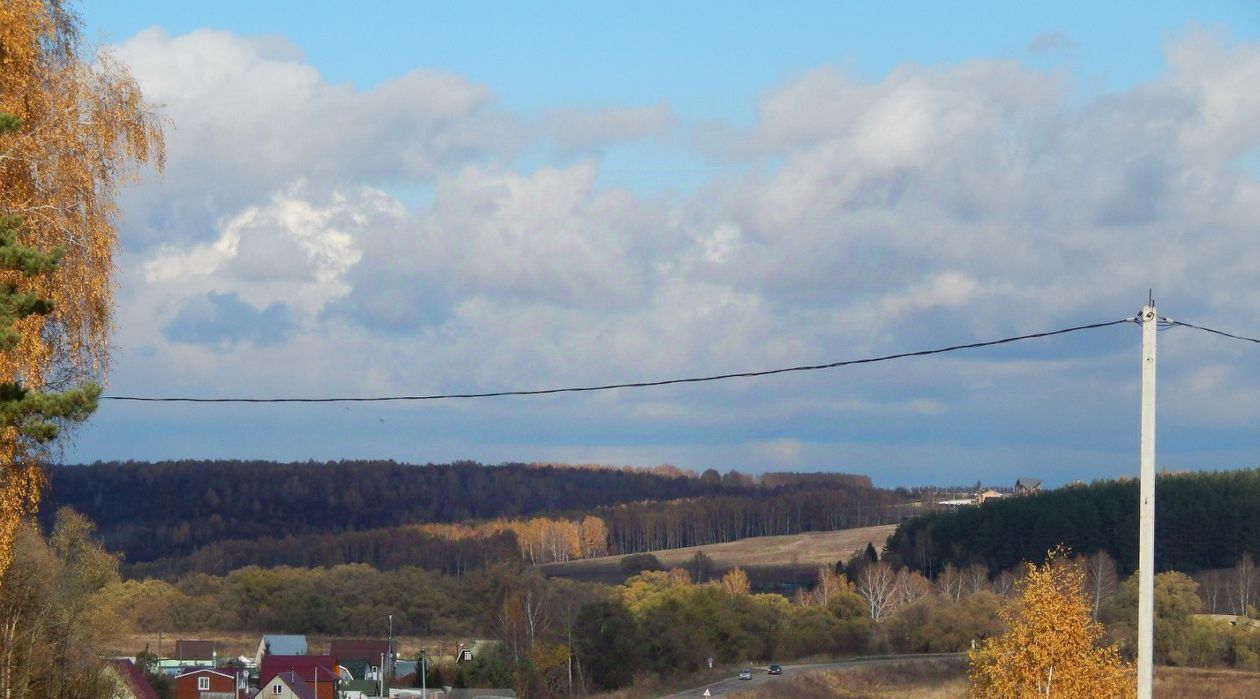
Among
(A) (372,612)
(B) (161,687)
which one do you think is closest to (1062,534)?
(A) (372,612)

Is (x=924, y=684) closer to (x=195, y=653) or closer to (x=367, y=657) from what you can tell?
(x=367, y=657)

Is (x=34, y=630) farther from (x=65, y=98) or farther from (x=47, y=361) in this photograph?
(x=65, y=98)

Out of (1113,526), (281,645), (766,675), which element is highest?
(1113,526)

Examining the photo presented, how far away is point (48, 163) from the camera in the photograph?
1870 cm

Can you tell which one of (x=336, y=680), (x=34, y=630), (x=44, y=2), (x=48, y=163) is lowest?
(x=336, y=680)

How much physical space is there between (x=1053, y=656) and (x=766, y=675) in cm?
5157

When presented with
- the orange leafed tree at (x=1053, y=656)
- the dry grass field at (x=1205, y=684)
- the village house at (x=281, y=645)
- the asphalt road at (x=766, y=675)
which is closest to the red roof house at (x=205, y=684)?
the village house at (x=281, y=645)

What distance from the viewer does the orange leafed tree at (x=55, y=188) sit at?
1802cm

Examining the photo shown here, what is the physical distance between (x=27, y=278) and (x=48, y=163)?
2.11 meters

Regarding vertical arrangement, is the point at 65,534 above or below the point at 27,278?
below

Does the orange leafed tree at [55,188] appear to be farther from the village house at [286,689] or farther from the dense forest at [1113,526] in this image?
the dense forest at [1113,526]

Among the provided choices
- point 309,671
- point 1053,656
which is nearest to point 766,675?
point 309,671

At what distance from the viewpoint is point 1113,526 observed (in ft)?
485

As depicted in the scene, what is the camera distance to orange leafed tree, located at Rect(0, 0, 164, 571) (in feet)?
59.1
